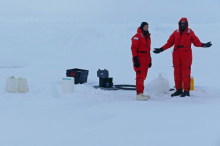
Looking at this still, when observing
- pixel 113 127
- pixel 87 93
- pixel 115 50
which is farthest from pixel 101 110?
pixel 115 50

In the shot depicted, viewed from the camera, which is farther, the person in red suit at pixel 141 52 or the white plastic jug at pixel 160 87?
the white plastic jug at pixel 160 87

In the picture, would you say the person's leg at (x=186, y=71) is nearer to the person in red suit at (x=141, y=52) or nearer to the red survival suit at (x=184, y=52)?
the red survival suit at (x=184, y=52)

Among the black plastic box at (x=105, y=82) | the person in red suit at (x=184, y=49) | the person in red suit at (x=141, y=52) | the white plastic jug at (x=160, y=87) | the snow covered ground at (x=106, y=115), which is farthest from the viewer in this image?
the black plastic box at (x=105, y=82)

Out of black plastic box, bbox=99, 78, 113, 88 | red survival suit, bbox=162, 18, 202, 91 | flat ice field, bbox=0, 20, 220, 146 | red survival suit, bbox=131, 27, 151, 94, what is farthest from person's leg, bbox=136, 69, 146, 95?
black plastic box, bbox=99, 78, 113, 88

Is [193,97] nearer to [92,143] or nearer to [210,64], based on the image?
[92,143]

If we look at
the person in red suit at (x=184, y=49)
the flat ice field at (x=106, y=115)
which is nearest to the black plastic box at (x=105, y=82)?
the flat ice field at (x=106, y=115)

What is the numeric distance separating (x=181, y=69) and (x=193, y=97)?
51 centimetres

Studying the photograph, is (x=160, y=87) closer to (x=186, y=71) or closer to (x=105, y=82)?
(x=186, y=71)

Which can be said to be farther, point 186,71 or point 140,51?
point 186,71

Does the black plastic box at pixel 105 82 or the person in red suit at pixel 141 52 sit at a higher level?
the person in red suit at pixel 141 52

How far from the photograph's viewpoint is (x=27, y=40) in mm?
17188

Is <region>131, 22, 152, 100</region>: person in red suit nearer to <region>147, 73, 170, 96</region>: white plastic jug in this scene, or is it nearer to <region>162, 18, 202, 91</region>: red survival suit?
<region>162, 18, 202, 91</region>: red survival suit

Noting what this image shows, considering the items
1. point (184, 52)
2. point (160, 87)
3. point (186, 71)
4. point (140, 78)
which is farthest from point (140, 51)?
point (160, 87)

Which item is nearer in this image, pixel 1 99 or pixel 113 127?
pixel 113 127
